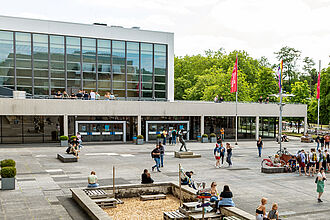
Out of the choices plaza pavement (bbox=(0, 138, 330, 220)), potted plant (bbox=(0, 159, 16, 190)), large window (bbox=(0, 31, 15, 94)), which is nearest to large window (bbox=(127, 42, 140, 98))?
large window (bbox=(0, 31, 15, 94))

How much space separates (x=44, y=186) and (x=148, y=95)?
28796mm

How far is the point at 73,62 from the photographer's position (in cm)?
4103

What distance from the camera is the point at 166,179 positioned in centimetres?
1912

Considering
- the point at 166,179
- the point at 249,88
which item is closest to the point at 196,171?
the point at 166,179

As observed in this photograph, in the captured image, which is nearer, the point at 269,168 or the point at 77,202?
the point at 77,202

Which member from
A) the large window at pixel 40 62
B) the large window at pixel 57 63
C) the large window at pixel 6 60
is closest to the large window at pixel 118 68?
the large window at pixel 57 63

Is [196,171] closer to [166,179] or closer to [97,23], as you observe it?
[166,179]

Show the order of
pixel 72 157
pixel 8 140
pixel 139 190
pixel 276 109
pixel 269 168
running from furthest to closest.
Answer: pixel 276 109 → pixel 8 140 → pixel 72 157 → pixel 269 168 → pixel 139 190

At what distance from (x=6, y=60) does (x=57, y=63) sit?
5243 mm

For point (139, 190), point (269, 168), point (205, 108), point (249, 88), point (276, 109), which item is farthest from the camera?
point (249, 88)

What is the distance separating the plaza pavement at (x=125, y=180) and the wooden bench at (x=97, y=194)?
79 centimetres

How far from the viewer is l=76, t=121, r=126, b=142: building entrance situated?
38.8 metres

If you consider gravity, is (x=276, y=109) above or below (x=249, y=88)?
below

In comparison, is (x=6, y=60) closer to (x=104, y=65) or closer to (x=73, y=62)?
(x=73, y=62)
